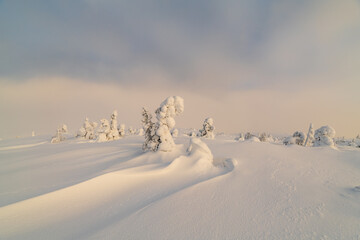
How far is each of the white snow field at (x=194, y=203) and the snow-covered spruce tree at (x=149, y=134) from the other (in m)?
2.85

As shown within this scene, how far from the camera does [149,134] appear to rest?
9.95 meters

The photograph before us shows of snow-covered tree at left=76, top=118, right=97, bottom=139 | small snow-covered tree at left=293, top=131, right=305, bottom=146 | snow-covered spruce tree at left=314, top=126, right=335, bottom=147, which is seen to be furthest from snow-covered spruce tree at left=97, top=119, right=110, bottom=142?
snow-covered spruce tree at left=314, top=126, right=335, bottom=147

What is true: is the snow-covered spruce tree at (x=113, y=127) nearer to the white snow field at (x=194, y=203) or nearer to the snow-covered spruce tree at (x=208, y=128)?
the snow-covered spruce tree at (x=208, y=128)

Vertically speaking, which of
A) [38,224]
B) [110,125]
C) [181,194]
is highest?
[110,125]

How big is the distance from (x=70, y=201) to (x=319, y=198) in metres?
7.03

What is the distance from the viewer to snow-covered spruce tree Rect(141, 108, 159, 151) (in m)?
8.79

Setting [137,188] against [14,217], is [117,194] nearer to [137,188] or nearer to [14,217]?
[137,188]

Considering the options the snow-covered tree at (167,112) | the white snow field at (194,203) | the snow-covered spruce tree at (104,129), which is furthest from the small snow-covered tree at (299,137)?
the snow-covered spruce tree at (104,129)

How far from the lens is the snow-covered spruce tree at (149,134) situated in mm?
8789

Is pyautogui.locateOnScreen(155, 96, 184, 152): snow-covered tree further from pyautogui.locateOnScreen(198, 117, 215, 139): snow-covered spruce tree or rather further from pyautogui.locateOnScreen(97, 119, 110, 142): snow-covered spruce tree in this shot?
pyautogui.locateOnScreen(97, 119, 110, 142): snow-covered spruce tree

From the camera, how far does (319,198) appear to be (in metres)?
3.68

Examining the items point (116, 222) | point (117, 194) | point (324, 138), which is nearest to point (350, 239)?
point (116, 222)

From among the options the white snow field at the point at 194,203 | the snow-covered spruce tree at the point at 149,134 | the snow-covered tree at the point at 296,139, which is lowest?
the snow-covered tree at the point at 296,139

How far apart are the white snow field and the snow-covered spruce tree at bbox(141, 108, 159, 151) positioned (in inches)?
112
